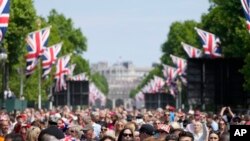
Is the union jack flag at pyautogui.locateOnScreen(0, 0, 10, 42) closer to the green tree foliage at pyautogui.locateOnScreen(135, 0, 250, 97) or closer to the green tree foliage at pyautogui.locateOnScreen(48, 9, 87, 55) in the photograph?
the green tree foliage at pyautogui.locateOnScreen(135, 0, 250, 97)

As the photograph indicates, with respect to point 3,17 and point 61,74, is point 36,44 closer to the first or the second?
point 61,74

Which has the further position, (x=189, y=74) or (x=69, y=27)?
(x=69, y=27)

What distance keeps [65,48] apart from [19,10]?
6207 centimetres

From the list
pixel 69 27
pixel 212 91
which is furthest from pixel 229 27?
pixel 69 27

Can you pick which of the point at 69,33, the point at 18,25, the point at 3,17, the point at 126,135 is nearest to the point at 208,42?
the point at 18,25

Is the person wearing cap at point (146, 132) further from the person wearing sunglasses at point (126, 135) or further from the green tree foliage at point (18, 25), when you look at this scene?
the green tree foliage at point (18, 25)

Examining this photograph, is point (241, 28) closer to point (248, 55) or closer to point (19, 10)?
point (248, 55)

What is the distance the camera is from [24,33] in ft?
218

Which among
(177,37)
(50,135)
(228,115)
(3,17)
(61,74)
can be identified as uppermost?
(177,37)

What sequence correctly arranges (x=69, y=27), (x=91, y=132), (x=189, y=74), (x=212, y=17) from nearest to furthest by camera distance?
1. (x=91, y=132)
2. (x=189, y=74)
3. (x=212, y=17)
4. (x=69, y=27)

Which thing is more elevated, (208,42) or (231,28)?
(231,28)

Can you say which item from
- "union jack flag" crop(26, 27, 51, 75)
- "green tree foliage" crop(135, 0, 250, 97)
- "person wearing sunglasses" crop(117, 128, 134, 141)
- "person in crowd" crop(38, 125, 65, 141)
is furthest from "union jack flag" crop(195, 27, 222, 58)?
"person in crowd" crop(38, 125, 65, 141)

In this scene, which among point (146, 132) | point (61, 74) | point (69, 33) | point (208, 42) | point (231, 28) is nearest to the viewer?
point (146, 132)

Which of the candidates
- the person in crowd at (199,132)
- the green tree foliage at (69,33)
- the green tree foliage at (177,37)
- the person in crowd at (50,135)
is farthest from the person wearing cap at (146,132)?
the green tree foliage at (69,33)
